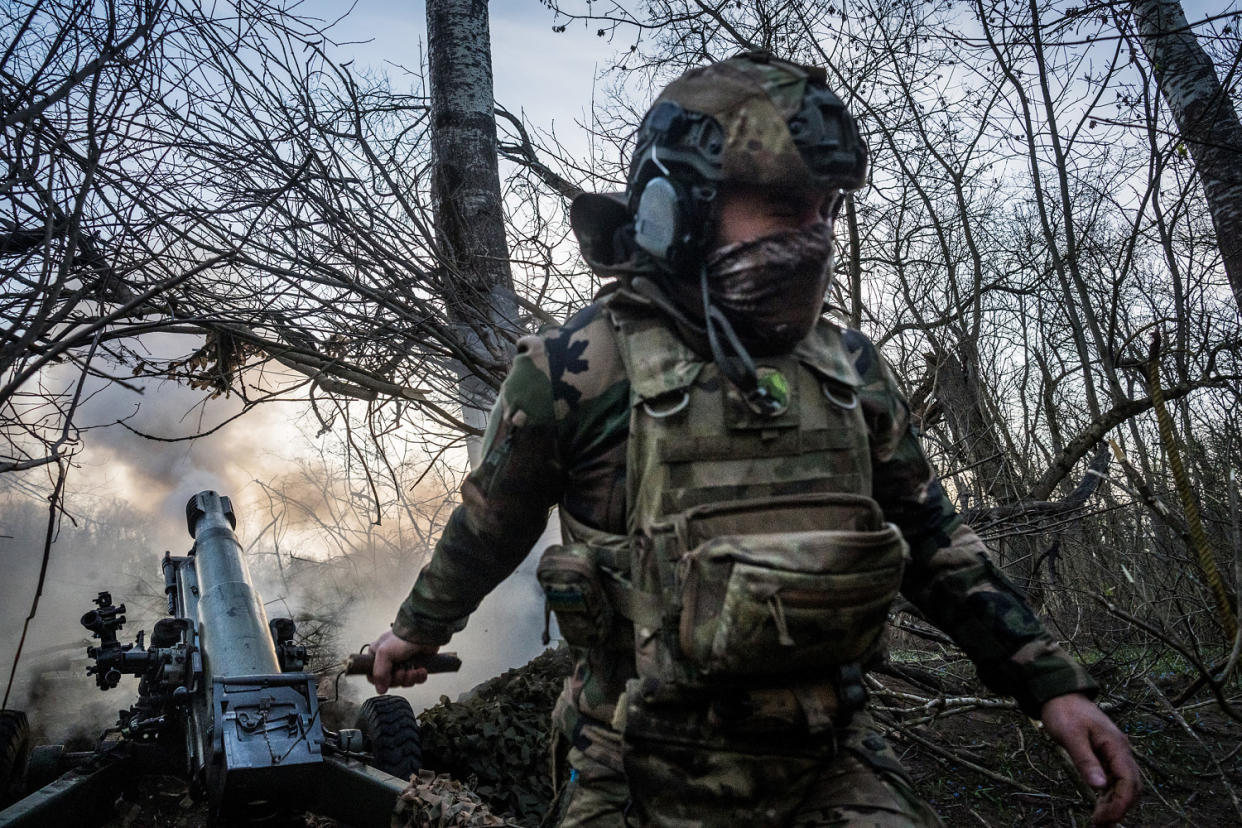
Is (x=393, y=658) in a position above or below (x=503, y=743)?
above

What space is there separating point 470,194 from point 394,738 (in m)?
3.23

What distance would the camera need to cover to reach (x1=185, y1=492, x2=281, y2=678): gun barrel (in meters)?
4.36

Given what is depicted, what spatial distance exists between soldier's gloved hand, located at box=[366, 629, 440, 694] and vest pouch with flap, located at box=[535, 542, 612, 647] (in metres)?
0.48

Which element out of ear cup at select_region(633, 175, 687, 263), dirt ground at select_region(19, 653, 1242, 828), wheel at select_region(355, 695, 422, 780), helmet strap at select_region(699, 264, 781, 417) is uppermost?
ear cup at select_region(633, 175, 687, 263)

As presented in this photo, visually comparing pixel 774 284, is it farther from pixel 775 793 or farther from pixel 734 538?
pixel 775 793

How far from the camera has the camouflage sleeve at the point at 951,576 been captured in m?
1.84

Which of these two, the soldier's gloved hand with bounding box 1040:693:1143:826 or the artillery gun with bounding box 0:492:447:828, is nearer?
the soldier's gloved hand with bounding box 1040:693:1143:826

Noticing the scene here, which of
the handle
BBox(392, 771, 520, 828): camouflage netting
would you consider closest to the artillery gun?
BBox(392, 771, 520, 828): camouflage netting

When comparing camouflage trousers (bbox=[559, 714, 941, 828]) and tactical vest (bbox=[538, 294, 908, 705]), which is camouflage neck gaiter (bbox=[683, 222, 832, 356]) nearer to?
tactical vest (bbox=[538, 294, 908, 705])

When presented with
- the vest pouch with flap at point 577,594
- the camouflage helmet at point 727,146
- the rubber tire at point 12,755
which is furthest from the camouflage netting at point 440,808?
the rubber tire at point 12,755

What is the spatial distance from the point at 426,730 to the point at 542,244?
9.75ft

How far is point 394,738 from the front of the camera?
15.2 feet

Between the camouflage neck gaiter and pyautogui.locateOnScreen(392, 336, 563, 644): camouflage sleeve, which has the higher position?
the camouflage neck gaiter

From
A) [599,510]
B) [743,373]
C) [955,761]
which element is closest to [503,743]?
[955,761]
